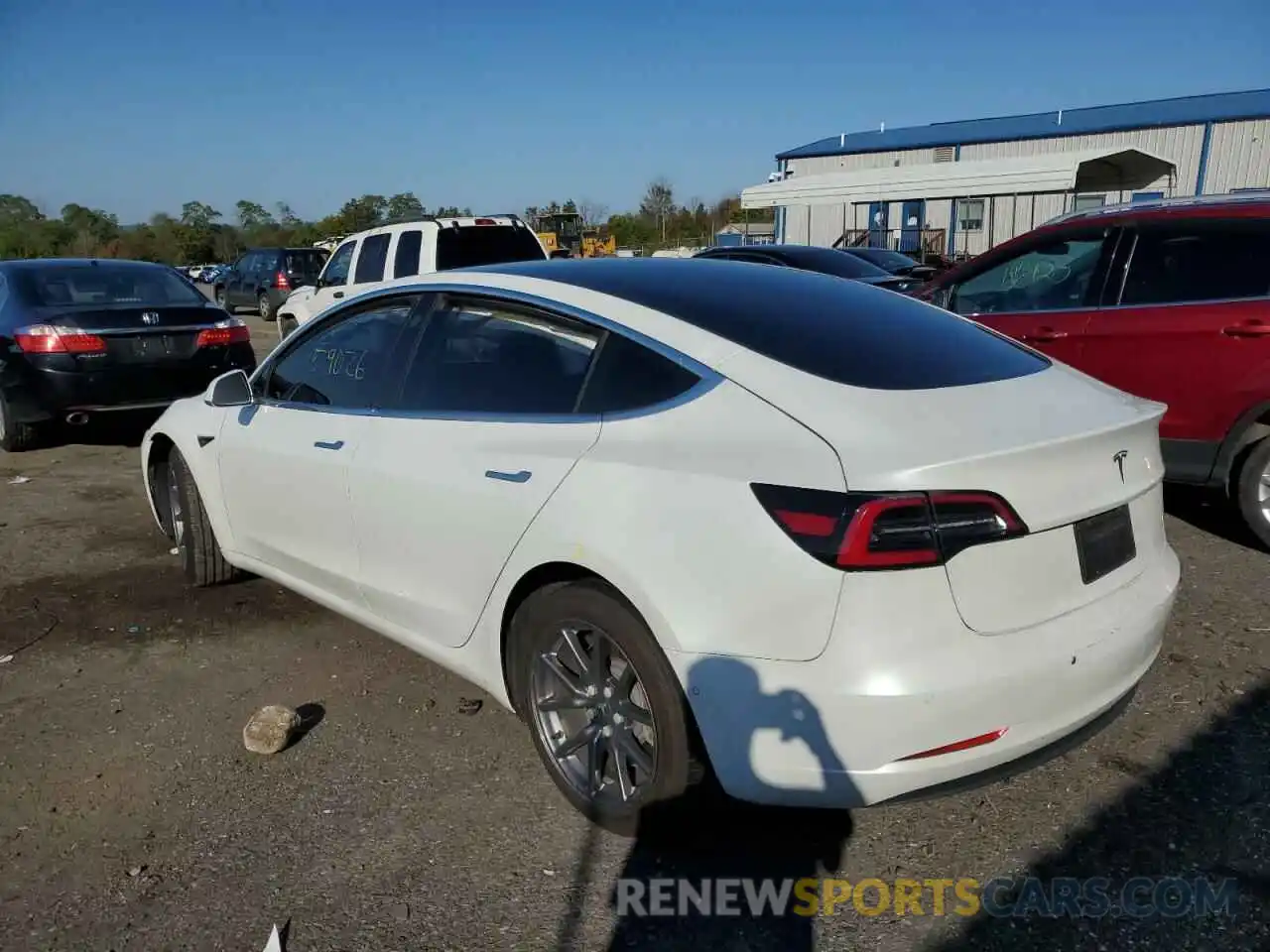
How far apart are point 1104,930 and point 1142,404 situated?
1.48 meters

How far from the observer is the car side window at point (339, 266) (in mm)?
12834

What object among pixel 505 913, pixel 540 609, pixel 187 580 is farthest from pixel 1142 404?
pixel 187 580

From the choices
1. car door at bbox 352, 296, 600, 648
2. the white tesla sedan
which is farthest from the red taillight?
car door at bbox 352, 296, 600, 648

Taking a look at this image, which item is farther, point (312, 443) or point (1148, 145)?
point (1148, 145)

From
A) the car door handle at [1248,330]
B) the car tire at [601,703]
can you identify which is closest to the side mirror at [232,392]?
the car tire at [601,703]

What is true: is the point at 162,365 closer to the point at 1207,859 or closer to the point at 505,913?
the point at 505,913

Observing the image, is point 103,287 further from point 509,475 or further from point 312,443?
point 509,475

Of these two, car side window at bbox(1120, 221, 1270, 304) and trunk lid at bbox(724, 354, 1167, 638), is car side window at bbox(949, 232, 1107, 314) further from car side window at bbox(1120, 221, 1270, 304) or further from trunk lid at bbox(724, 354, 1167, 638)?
trunk lid at bbox(724, 354, 1167, 638)

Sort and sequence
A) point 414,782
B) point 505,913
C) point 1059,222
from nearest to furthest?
point 505,913 → point 414,782 → point 1059,222

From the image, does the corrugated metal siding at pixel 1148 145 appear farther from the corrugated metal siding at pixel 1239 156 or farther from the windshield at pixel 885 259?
the windshield at pixel 885 259

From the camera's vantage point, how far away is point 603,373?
2.84 metres

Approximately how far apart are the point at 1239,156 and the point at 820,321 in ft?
125

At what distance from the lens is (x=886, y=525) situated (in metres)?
2.19

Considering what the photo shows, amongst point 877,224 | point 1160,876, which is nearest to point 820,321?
point 1160,876
